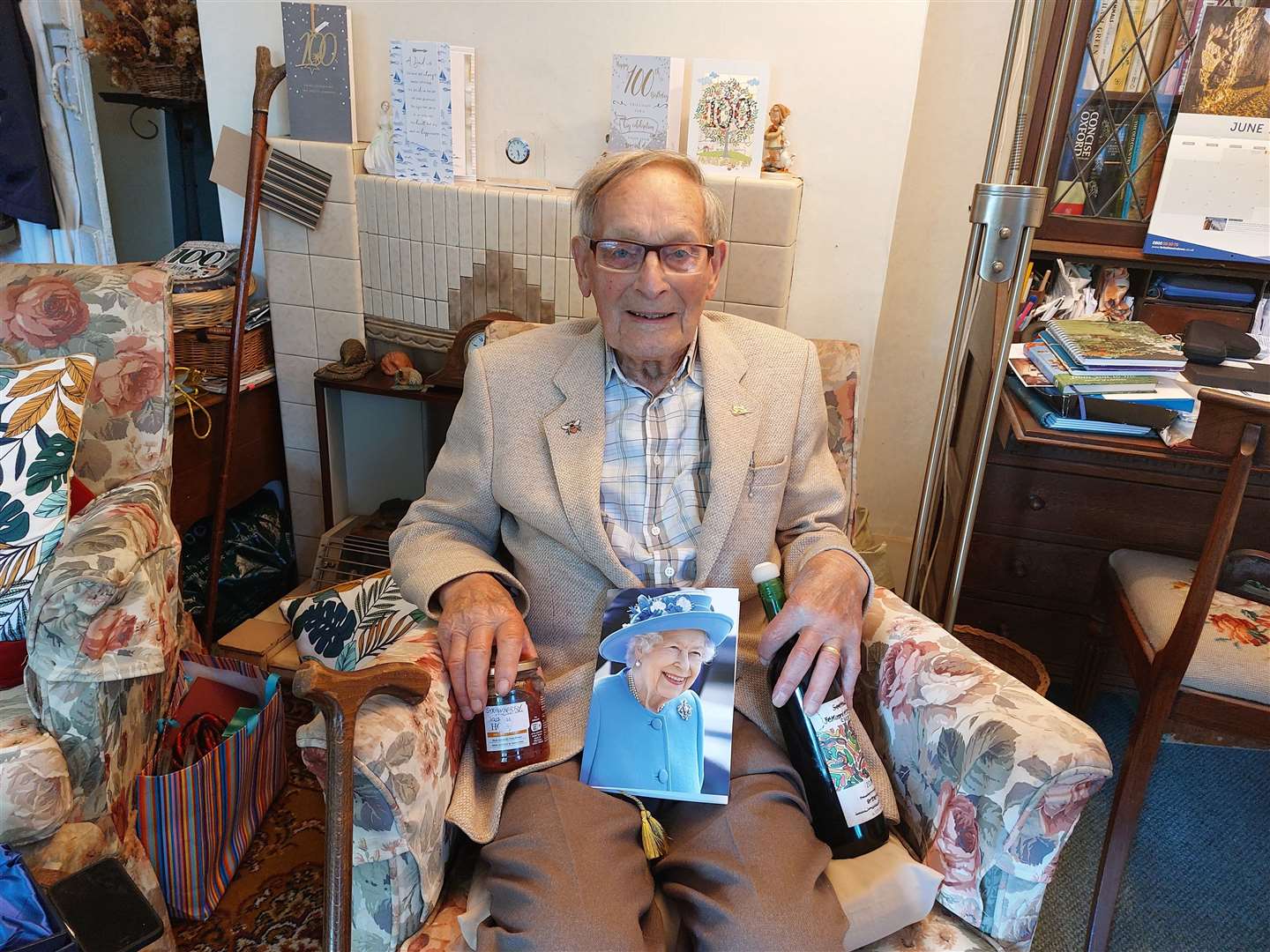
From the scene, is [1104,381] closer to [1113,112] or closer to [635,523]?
[1113,112]

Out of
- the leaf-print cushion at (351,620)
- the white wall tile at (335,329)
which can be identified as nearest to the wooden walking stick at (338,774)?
the leaf-print cushion at (351,620)

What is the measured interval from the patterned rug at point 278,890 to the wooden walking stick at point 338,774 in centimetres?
51

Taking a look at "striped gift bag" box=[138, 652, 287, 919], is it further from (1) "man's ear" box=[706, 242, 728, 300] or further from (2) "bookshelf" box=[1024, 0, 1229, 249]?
(2) "bookshelf" box=[1024, 0, 1229, 249]

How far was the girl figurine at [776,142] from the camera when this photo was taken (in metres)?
1.90

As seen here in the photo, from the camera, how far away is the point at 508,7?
6.49 feet

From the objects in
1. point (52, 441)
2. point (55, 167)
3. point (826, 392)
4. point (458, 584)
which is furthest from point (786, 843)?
point (55, 167)

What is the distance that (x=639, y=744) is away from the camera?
118cm

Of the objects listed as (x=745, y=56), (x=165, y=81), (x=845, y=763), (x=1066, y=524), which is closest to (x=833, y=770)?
(x=845, y=763)

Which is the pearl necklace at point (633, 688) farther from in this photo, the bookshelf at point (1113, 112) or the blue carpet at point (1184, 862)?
the bookshelf at point (1113, 112)

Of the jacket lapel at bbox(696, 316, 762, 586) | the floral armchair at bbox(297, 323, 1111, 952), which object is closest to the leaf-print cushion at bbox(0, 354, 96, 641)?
the floral armchair at bbox(297, 323, 1111, 952)

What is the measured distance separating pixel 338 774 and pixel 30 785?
593 mm

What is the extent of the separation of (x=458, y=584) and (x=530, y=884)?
410 mm

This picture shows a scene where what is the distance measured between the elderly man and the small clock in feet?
2.47

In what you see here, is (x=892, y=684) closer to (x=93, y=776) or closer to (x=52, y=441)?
(x=93, y=776)
